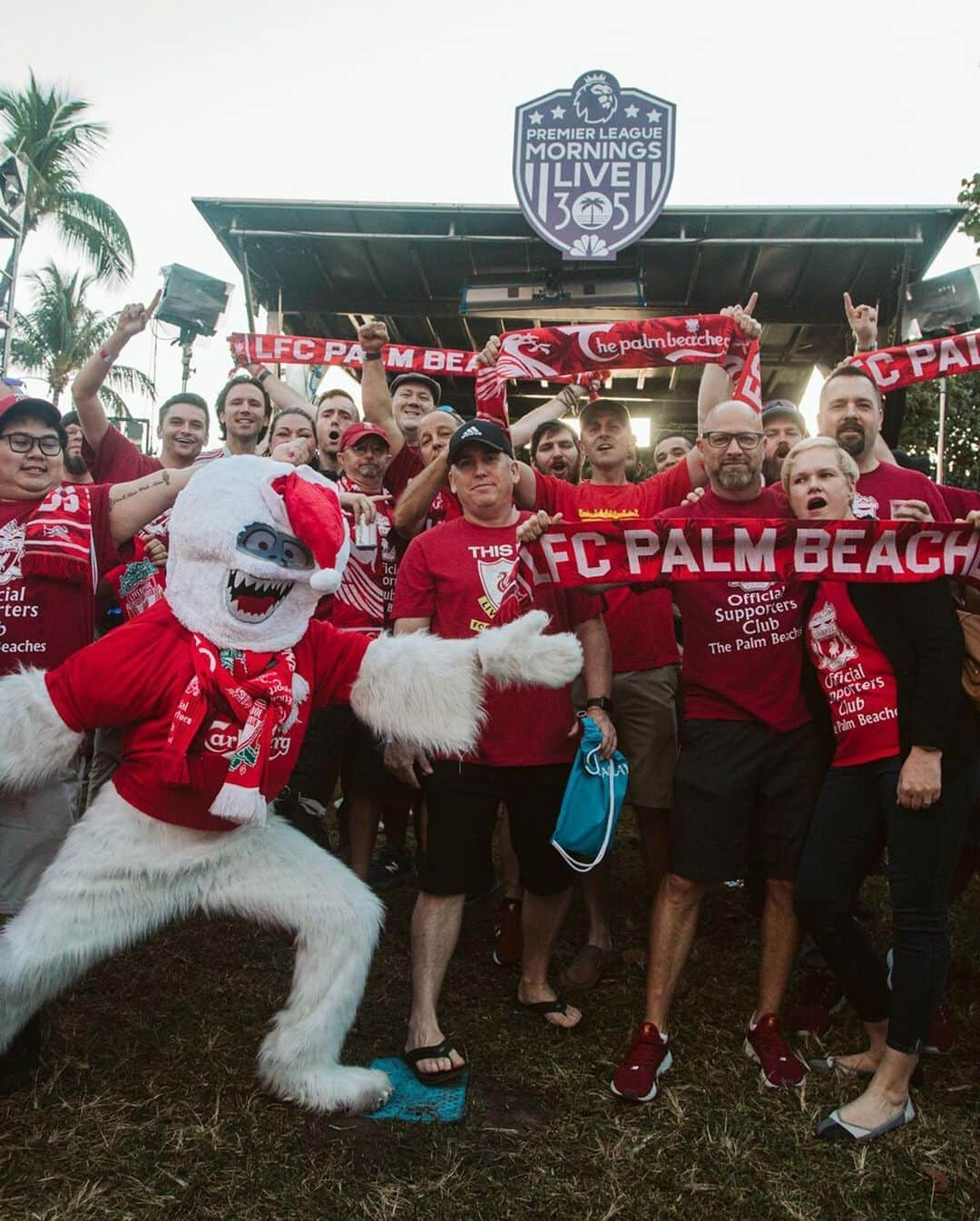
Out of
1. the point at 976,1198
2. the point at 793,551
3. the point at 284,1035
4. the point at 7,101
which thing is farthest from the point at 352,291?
the point at 7,101

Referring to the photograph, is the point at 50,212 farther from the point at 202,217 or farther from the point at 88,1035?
the point at 88,1035

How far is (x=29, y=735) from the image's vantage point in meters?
2.46

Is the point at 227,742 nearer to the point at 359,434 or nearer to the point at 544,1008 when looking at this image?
the point at 544,1008

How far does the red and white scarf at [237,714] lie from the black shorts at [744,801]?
1.42 m

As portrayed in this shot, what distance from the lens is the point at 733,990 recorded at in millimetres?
3654

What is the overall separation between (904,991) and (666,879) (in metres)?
0.78

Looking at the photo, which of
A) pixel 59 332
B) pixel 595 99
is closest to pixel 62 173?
pixel 59 332

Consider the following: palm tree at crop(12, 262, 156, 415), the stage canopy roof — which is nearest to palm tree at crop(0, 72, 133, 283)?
palm tree at crop(12, 262, 156, 415)

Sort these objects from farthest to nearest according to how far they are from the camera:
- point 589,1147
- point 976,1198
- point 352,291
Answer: point 352,291 → point 589,1147 → point 976,1198

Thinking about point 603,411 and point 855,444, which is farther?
point 603,411

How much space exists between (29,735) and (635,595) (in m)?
2.49

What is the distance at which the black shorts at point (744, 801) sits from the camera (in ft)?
10.0

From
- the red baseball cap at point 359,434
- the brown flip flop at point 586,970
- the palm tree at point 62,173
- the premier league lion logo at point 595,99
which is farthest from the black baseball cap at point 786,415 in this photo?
the palm tree at point 62,173

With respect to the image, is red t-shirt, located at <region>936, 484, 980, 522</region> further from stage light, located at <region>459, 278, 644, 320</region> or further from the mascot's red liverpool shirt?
stage light, located at <region>459, 278, 644, 320</region>
